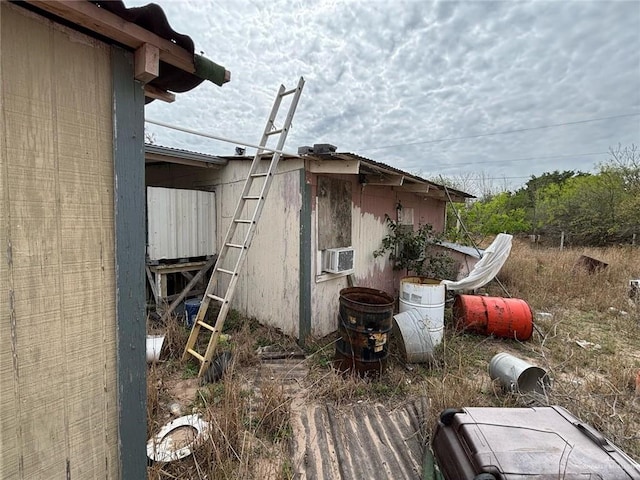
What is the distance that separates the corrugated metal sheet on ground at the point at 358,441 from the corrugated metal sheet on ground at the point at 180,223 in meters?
3.17

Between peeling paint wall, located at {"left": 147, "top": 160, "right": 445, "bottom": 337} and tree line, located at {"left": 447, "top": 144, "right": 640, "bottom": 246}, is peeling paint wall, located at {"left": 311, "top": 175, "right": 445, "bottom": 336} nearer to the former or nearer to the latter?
peeling paint wall, located at {"left": 147, "top": 160, "right": 445, "bottom": 337}

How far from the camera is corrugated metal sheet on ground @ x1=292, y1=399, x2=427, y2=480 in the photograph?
7.47 feet

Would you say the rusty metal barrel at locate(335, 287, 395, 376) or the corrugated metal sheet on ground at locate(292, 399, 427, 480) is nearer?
the corrugated metal sheet on ground at locate(292, 399, 427, 480)

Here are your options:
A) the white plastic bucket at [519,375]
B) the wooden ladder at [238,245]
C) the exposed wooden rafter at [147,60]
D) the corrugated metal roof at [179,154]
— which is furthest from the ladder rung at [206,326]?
the white plastic bucket at [519,375]

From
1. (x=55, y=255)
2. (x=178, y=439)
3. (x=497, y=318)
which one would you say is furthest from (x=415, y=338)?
(x=55, y=255)

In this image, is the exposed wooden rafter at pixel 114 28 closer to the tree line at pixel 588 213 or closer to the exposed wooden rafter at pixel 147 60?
the exposed wooden rafter at pixel 147 60

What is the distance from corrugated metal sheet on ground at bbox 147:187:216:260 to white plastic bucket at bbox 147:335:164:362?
1.44 metres

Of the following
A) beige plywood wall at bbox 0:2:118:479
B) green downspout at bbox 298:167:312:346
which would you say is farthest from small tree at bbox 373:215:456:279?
beige plywood wall at bbox 0:2:118:479

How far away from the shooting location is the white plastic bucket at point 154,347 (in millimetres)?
3436

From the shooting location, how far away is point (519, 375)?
10.2 feet

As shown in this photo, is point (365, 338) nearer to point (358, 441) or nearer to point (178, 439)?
point (358, 441)

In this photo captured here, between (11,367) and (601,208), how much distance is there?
2026 centimetres

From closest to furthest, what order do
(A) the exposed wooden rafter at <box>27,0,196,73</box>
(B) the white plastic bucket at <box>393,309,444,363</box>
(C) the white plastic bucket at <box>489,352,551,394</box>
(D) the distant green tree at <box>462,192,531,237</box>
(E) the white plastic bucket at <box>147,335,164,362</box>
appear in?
(A) the exposed wooden rafter at <box>27,0,196,73</box> < (C) the white plastic bucket at <box>489,352,551,394</box> < (E) the white plastic bucket at <box>147,335,164,362</box> < (B) the white plastic bucket at <box>393,309,444,363</box> < (D) the distant green tree at <box>462,192,531,237</box>

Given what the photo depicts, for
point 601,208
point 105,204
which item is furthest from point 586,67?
point 105,204
